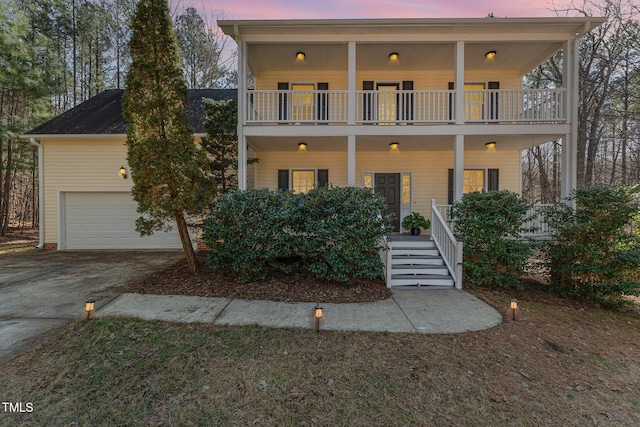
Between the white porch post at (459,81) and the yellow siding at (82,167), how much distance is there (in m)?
10.5

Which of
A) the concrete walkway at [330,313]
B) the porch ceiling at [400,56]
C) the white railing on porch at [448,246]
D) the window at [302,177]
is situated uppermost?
the porch ceiling at [400,56]

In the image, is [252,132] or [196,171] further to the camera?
[252,132]

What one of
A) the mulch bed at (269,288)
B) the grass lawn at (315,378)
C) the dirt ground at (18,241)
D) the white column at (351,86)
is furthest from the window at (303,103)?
the dirt ground at (18,241)

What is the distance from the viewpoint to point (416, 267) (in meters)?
6.15

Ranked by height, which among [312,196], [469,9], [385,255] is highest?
[469,9]

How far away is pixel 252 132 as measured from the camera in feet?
24.2

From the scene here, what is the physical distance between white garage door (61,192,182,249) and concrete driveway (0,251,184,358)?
57 centimetres

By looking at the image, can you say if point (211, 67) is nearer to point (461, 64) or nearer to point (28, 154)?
point (28, 154)

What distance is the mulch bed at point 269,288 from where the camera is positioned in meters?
5.02

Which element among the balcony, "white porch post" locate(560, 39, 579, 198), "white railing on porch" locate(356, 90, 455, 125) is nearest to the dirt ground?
the balcony

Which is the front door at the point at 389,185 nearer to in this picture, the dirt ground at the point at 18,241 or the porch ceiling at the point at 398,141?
the porch ceiling at the point at 398,141

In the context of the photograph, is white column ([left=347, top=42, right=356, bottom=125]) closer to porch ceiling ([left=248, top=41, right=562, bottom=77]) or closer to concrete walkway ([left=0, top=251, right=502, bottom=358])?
porch ceiling ([left=248, top=41, right=562, bottom=77])

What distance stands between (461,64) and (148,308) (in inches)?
340

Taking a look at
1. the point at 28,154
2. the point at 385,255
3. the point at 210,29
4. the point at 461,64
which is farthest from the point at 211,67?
the point at 385,255
